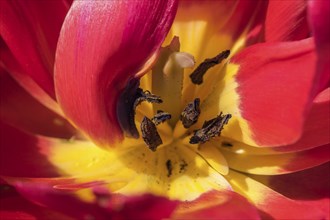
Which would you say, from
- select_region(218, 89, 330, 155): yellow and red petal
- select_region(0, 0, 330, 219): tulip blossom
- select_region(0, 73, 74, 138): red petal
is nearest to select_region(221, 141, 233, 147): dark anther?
select_region(0, 0, 330, 219): tulip blossom

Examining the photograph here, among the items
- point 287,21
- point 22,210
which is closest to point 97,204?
point 22,210

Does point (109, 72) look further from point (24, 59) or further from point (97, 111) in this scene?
point (24, 59)

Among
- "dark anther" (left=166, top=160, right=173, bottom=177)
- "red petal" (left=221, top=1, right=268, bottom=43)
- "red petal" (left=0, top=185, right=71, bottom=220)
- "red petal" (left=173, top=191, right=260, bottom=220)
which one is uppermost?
"red petal" (left=221, top=1, right=268, bottom=43)

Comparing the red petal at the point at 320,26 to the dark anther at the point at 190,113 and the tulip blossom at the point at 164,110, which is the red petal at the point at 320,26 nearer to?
the tulip blossom at the point at 164,110

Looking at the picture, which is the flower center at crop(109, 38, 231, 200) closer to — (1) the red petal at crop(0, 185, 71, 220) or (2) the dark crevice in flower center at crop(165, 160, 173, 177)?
(2) the dark crevice in flower center at crop(165, 160, 173, 177)

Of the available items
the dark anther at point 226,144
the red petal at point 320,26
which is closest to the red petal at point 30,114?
the dark anther at point 226,144
